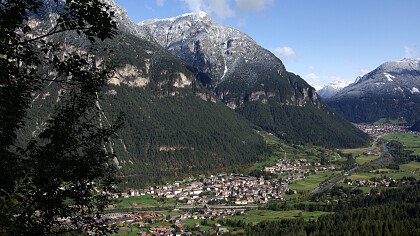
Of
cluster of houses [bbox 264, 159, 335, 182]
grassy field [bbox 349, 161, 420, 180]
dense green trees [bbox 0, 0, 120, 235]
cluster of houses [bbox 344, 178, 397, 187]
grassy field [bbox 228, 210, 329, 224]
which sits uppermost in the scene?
dense green trees [bbox 0, 0, 120, 235]

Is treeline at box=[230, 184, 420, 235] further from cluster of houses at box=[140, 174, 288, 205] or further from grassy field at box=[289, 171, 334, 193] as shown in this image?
grassy field at box=[289, 171, 334, 193]

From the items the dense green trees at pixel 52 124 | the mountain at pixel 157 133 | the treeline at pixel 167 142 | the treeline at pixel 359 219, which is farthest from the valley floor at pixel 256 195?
the dense green trees at pixel 52 124

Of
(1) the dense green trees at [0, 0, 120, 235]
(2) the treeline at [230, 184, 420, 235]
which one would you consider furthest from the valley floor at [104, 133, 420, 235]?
(1) the dense green trees at [0, 0, 120, 235]

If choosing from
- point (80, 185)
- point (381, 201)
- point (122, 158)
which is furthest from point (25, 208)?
point (122, 158)

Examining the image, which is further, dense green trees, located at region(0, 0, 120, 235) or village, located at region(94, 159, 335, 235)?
village, located at region(94, 159, 335, 235)

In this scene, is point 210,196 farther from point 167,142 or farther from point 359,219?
point 167,142

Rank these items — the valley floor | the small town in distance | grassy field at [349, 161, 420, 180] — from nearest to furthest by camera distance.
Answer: the small town in distance, the valley floor, grassy field at [349, 161, 420, 180]

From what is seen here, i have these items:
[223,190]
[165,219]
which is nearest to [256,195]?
[223,190]

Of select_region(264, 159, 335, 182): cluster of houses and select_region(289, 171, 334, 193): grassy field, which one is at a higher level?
select_region(264, 159, 335, 182): cluster of houses
